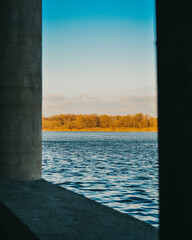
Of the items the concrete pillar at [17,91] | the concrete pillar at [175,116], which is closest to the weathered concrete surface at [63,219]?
the concrete pillar at [17,91]

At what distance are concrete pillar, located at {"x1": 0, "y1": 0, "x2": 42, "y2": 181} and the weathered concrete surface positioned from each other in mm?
1509

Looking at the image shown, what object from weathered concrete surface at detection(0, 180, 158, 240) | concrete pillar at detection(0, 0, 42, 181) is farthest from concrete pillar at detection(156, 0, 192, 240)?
concrete pillar at detection(0, 0, 42, 181)

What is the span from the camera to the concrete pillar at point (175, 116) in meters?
2.42

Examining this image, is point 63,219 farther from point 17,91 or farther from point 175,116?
point 17,91

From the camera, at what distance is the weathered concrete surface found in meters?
4.39

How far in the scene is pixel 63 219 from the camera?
203 inches

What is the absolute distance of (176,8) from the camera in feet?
8.27

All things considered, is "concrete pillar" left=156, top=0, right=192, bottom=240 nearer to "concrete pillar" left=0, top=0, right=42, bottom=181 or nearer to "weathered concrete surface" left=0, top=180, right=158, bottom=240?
"weathered concrete surface" left=0, top=180, right=158, bottom=240

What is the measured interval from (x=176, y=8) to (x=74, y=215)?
13.1ft

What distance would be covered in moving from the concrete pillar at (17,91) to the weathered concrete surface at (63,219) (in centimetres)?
151

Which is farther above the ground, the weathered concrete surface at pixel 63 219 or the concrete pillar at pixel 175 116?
the concrete pillar at pixel 175 116

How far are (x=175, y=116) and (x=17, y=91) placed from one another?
7.08m

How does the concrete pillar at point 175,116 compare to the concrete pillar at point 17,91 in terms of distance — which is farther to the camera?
the concrete pillar at point 17,91

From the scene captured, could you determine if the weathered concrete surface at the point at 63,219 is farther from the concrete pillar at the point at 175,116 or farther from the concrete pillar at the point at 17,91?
the concrete pillar at the point at 175,116
